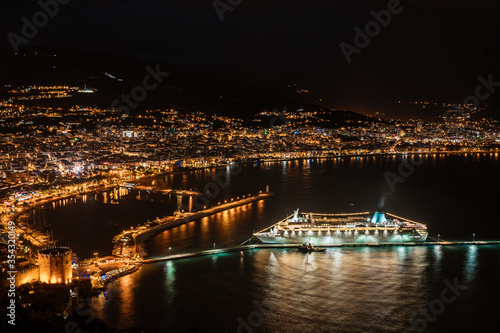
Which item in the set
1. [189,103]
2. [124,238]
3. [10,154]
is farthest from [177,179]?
[189,103]

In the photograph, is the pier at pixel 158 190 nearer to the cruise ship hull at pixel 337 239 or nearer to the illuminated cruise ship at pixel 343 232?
the illuminated cruise ship at pixel 343 232

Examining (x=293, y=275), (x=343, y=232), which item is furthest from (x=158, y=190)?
(x=293, y=275)

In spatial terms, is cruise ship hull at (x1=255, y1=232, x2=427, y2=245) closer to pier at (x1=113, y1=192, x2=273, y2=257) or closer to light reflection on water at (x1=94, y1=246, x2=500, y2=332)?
light reflection on water at (x1=94, y1=246, x2=500, y2=332)

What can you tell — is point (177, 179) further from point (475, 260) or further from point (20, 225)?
point (475, 260)

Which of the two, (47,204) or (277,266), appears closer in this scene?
(277,266)

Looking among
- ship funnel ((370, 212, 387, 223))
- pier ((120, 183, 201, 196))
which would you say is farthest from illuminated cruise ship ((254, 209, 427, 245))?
pier ((120, 183, 201, 196))

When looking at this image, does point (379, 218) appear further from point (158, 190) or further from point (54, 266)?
point (158, 190)

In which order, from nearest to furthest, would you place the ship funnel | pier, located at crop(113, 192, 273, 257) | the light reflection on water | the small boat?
the light reflection on water → pier, located at crop(113, 192, 273, 257) → the small boat → the ship funnel
